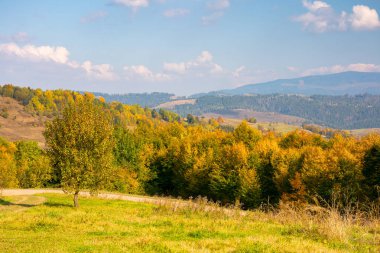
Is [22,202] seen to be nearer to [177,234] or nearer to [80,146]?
[80,146]

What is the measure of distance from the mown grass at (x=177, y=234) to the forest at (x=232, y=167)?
35.6 ft

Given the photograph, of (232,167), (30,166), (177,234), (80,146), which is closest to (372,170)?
(232,167)

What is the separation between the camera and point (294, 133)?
93.6m

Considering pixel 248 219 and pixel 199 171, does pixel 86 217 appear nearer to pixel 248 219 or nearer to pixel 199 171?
pixel 248 219

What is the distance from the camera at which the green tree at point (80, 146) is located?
1167 inches

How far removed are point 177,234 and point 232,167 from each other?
60.6 m

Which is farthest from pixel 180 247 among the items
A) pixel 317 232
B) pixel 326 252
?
pixel 317 232

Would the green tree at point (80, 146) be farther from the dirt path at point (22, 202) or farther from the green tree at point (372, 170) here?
the green tree at point (372, 170)

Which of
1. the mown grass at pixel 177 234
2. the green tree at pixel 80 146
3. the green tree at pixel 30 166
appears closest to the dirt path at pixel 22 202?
the green tree at pixel 80 146

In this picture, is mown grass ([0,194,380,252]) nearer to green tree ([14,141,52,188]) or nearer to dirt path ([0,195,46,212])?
dirt path ([0,195,46,212])

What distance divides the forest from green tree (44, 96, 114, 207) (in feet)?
0.61

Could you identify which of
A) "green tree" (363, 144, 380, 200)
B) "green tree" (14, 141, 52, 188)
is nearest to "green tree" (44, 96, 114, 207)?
"green tree" (363, 144, 380, 200)

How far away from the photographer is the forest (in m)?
61.0

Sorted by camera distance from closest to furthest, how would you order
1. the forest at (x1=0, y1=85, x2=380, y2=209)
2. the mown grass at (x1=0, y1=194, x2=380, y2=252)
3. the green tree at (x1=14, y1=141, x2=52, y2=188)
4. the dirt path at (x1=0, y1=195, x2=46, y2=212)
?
1. the mown grass at (x1=0, y1=194, x2=380, y2=252)
2. the dirt path at (x1=0, y1=195, x2=46, y2=212)
3. the forest at (x1=0, y1=85, x2=380, y2=209)
4. the green tree at (x1=14, y1=141, x2=52, y2=188)
